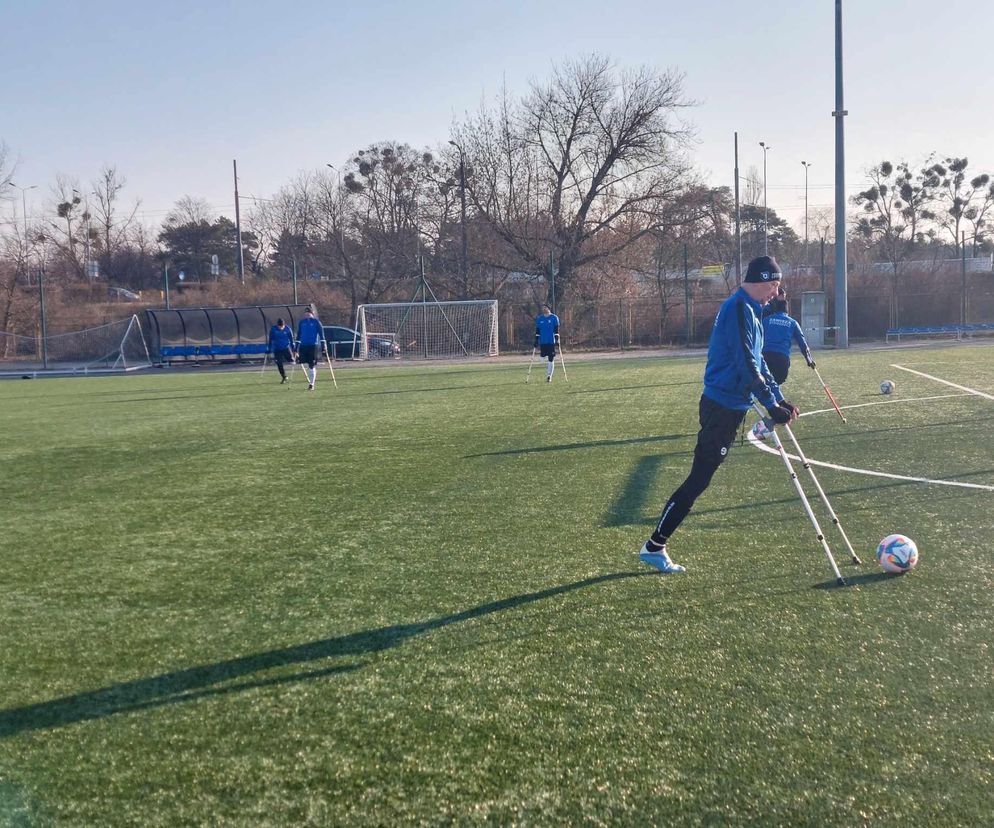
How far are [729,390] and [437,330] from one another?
1325 inches

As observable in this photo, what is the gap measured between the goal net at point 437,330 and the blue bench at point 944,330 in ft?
55.4

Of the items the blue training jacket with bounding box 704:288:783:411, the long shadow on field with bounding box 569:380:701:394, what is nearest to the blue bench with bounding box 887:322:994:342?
the long shadow on field with bounding box 569:380:701:394

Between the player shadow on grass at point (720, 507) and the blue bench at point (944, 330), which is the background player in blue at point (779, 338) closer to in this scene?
the player shadow on grass at point (720, 507)

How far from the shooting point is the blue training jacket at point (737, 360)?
5.90 meters

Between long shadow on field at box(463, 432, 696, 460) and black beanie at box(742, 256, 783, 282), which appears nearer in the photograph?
black beanie at box(742, 256, 783, 282)

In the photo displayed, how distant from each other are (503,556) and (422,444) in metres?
6.00

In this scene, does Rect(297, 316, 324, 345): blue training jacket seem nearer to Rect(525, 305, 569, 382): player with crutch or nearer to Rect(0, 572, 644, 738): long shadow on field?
Rect(525, 305, 569, 382): player with crutch

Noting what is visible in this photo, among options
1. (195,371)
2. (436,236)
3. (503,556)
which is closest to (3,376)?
(195,371)

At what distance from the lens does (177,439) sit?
13.8 m

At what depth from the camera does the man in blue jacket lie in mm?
5922

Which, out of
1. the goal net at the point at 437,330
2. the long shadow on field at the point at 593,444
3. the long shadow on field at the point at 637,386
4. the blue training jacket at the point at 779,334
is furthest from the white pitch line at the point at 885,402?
the goal net at the point at 437,330

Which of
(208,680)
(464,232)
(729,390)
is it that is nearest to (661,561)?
(729,390)

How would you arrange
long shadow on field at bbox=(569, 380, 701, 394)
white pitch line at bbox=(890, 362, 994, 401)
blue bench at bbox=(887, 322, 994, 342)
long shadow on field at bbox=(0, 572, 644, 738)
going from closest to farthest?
long shadow on field at bbox=(0, 572, 644, 738) < white pitch line at bbox=(890, 362, 994, 401) < long shadow on field at bbox=(569, 380, 701, 394) < blue bench at bbox=(887, 322, 994, 342)

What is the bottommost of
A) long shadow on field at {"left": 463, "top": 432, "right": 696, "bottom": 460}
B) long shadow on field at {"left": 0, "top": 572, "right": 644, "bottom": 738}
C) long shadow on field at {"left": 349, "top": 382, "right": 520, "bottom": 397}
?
long shadow on field at {"left": 0, "top": 572, "right": 644, "bottom": 738}
